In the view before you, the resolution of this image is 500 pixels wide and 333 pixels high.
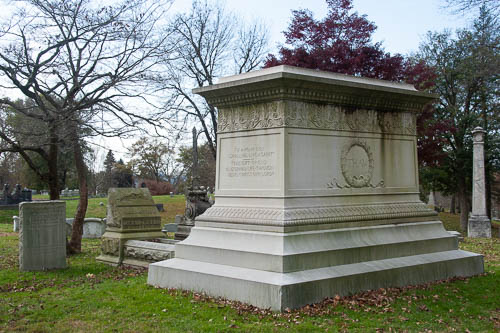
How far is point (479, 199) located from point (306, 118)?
1652 cm

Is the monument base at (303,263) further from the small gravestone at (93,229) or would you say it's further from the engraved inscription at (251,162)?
the small gravestone at (93,229)

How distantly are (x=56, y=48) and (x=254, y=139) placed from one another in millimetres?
7333

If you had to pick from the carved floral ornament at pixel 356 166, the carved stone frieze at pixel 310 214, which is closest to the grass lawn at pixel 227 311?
the carved stone frieze at pixel 310 214

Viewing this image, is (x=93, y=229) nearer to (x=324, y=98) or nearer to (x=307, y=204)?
(x=307, y=204)

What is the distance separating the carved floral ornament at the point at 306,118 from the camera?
24.4ft

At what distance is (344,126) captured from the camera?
8.12 m

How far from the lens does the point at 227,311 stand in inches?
244

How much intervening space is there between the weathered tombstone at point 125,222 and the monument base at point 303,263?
149 inches

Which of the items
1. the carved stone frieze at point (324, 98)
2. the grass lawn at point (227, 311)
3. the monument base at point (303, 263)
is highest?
the carved stone frieze at point (324, 98)

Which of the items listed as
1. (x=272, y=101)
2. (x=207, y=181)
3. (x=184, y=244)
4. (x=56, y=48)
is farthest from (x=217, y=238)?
(x=207, y=181)

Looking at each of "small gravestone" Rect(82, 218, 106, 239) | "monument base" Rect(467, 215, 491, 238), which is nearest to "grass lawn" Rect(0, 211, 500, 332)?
"small gravestone" Rect(82, 218, 106, 239)

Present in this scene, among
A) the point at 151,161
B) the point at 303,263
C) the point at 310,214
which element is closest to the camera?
the point at 303,263

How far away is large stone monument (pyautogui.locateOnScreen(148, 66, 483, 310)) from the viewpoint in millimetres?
6859

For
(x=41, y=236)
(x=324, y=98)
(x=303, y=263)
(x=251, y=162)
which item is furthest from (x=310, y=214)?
(x=41, y=236)
